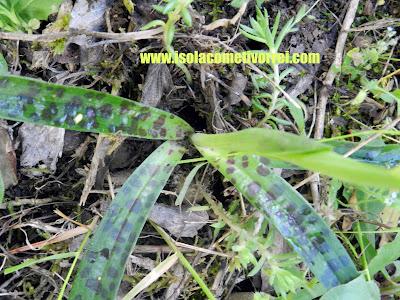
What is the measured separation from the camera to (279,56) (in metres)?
1.25

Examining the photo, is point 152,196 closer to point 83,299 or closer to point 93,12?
point 83,299

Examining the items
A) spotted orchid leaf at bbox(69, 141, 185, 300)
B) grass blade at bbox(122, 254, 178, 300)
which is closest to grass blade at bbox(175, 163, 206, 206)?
spotted orchid leaf at bbox(69, 141, 185, 300)

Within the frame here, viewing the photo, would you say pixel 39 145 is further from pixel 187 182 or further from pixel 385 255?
pixel 385 255

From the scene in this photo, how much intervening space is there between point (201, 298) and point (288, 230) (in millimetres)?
359

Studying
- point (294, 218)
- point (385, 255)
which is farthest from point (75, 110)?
point (385, 255)

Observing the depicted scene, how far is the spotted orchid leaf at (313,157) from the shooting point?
20.6 inches

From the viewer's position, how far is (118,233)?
101 cm

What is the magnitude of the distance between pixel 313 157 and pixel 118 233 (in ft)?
1.80

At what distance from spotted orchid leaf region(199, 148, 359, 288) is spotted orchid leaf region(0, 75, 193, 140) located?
0.49 feet

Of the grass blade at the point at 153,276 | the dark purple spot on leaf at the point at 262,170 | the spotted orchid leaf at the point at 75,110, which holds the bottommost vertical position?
the grass blade at the point at 153,276

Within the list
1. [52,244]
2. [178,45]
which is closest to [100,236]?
[52,244]

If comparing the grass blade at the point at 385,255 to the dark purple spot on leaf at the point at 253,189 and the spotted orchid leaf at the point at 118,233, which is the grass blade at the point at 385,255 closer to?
the dark purple spot on leaf at the point at 253,189

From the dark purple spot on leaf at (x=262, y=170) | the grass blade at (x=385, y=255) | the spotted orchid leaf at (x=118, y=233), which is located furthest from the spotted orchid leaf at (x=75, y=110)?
the grass blade at (x=385, y=255)

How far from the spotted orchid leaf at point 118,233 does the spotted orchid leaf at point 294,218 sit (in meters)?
0.12
